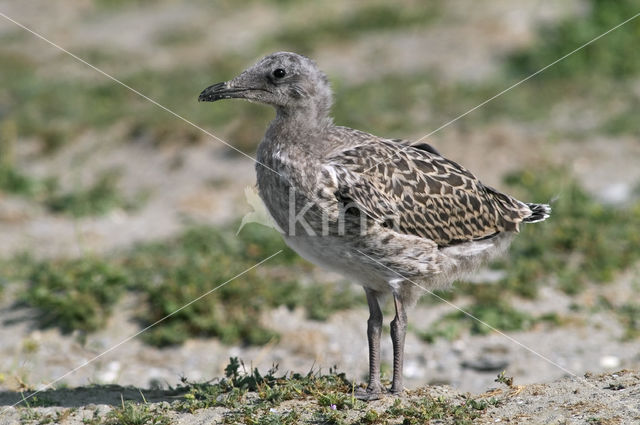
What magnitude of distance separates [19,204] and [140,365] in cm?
354

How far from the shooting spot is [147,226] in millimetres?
8969

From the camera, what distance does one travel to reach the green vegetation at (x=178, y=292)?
686cm

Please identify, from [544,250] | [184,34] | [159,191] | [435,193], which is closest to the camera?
[435,193]

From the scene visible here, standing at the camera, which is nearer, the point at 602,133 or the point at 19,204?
the point at 19,204

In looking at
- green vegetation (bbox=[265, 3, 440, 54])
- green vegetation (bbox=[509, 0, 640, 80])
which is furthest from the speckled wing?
green vegetation (bbox=[265, 3, 440, 54])

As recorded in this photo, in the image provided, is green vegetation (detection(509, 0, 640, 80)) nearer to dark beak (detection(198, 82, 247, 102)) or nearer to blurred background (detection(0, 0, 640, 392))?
blurred background (detection(0, 0, 640, 392))

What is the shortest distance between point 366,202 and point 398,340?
2.78 feet

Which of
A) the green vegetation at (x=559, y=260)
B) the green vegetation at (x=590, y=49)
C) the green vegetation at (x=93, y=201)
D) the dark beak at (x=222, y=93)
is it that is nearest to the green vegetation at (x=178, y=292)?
the green vegetation at (x=559, y=260)

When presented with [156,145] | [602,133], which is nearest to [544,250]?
[602,133]

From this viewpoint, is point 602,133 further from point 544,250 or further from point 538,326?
point 538,326

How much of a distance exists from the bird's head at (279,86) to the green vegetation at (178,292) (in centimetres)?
229

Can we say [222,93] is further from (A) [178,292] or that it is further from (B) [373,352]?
(A) [178,292]

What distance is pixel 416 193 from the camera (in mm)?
5098

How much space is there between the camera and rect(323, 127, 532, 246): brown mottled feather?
4887 millimetres
